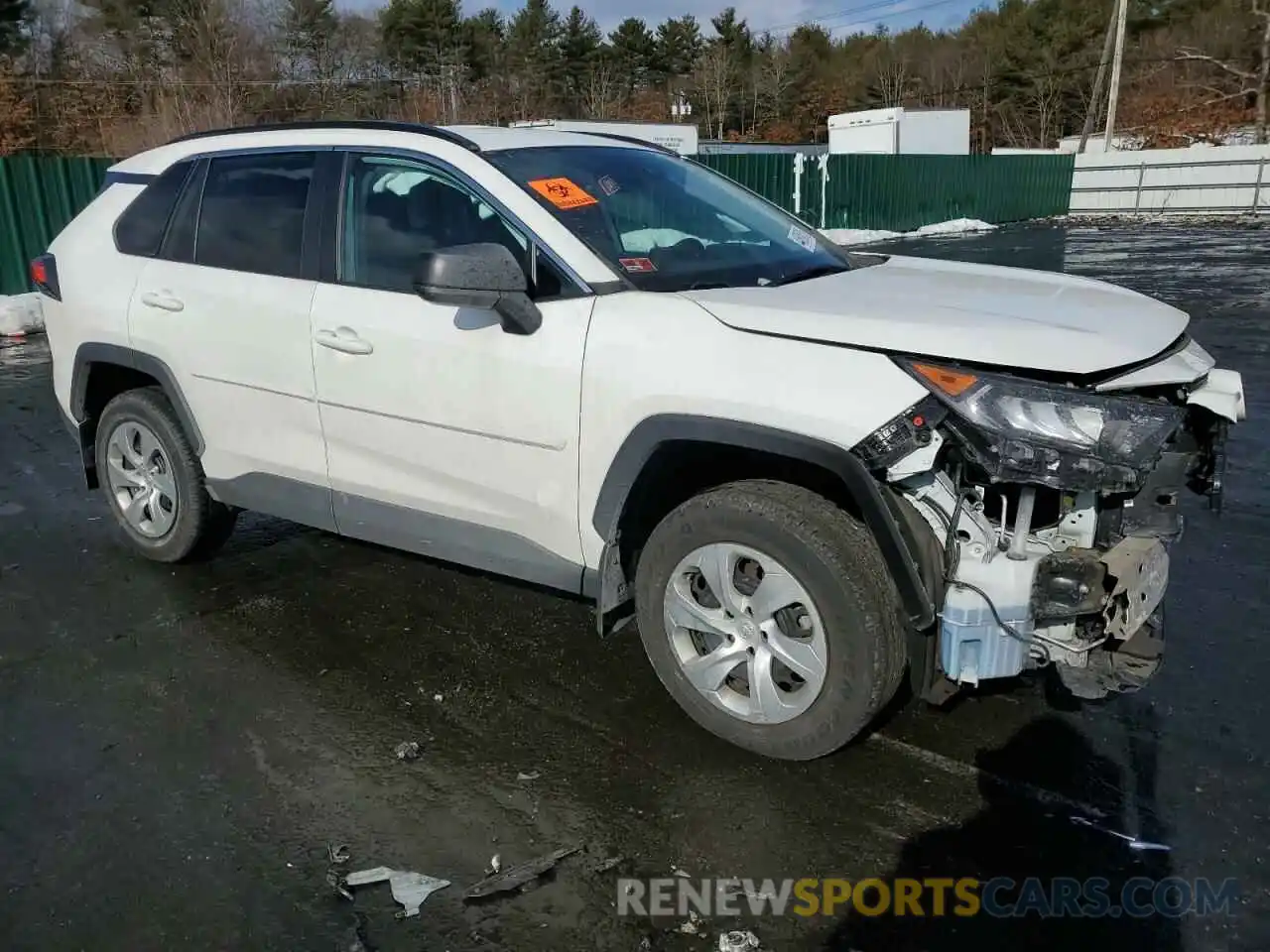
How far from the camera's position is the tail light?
4969mm

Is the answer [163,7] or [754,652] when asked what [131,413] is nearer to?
[754,652]

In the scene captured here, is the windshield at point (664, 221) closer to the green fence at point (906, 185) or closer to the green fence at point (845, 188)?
the green fence at point (845, 188)

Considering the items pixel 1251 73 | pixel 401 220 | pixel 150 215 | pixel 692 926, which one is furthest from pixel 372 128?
pixel 1251 73

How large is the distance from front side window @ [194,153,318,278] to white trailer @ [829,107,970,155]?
33.5 metres

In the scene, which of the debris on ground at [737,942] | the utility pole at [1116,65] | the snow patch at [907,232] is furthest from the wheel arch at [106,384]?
the utility pole at [1116,65]

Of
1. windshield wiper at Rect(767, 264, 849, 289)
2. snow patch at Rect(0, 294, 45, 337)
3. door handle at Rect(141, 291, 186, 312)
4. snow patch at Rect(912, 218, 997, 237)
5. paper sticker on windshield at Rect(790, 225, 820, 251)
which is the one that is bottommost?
snow patch at Rect(912, 218, 997, 237)

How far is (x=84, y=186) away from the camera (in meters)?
15.6

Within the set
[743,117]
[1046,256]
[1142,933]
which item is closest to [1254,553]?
[1142,933]

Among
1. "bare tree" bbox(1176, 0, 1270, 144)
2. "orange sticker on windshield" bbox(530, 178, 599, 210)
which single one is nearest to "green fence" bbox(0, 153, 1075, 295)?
"orange sticker on windshield" bbox(530, 178, 599, 210)

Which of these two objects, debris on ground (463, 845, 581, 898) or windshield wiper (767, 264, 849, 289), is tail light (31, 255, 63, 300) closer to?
windshield wiper (767, 264, 849, 289)

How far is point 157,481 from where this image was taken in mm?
4902

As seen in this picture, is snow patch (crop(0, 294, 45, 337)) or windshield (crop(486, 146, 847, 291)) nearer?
windshield (crop(486, 146, 847, 291))

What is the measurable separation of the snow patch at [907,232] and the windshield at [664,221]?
804 inches

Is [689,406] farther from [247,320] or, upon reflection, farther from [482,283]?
[247,320]
